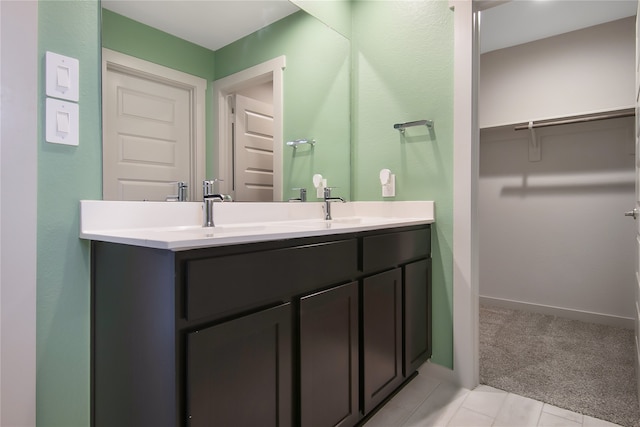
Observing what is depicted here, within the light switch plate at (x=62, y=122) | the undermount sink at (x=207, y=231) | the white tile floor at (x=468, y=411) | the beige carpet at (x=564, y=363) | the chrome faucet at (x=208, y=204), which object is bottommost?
the white tile floor at (x=468, y=411)

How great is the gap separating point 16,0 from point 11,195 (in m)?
0.55

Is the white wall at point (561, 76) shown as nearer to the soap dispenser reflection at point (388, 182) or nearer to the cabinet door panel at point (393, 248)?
the soap dispenser reflection at point (388, 182)

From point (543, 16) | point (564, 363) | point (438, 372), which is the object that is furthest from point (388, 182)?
point (543, 16)

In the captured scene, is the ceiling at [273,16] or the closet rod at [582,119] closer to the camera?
the ceiling at [273,16]

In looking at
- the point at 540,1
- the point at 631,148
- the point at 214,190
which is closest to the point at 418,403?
the point at 214,190

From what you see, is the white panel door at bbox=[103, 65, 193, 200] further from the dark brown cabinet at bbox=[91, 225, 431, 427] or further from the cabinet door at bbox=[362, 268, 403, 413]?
the cabinet door at bbox=[362, 268, 403, 413]

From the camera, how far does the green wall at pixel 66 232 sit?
40.9 inches

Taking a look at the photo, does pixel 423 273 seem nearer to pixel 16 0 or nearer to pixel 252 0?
pixel 252 0

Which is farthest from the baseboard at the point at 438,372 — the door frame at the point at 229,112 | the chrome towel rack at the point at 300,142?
the chrome towel rack at the point at 300,142

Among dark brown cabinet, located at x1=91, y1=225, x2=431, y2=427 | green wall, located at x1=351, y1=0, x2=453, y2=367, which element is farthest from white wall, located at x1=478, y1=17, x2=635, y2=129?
dark brown cabinet, located at x1=91, y1=225, x2=431, y2=427

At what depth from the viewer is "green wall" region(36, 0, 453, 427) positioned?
1054 mm

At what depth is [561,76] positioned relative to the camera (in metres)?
2.74

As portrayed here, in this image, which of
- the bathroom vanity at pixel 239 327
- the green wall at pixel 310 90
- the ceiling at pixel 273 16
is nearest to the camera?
the bathroom vanity at pixel 239 327

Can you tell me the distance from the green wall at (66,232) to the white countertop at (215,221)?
0.07 meters
